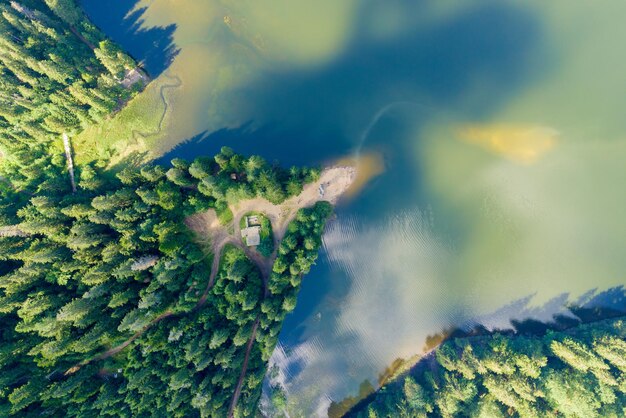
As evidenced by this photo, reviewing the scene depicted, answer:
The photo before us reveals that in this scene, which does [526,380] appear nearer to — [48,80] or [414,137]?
[414,137]

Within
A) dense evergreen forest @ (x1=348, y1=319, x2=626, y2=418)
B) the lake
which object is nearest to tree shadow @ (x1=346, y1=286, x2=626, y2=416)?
the lake

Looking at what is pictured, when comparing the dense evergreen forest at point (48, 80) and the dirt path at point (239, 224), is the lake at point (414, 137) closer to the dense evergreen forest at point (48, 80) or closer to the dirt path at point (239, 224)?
the dense evergreen forest at point (48, 80)

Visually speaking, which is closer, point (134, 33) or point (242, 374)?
point (242, 374)

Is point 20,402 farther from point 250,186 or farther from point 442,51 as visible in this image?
point 442,51

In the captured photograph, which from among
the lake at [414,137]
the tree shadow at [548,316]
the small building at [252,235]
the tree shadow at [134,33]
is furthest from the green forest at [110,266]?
the tree shadow at [548,316]

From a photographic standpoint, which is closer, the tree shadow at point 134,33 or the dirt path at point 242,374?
the dirt path at point 242,374

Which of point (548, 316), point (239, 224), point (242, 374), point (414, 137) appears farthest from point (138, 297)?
point (548, 316)
